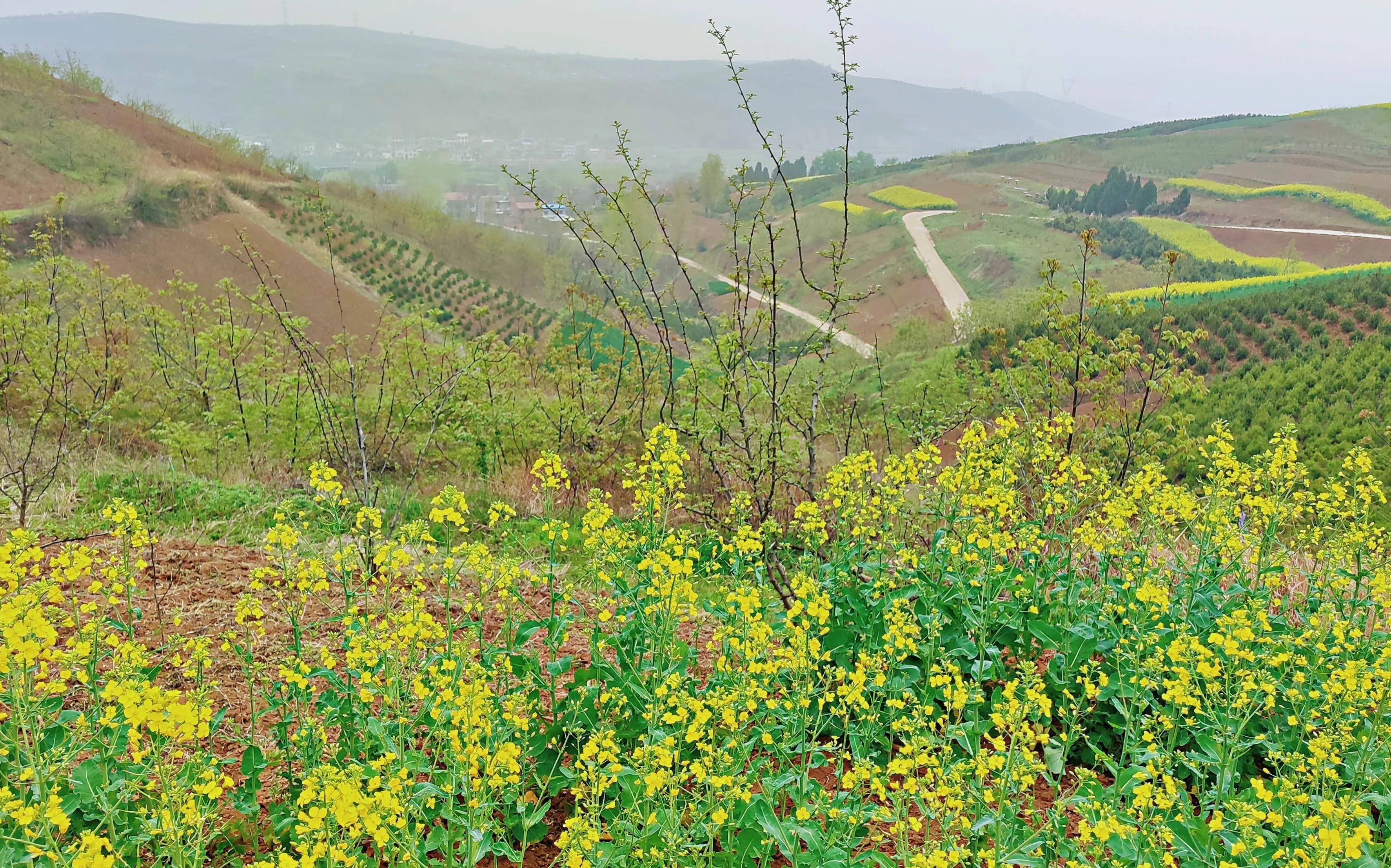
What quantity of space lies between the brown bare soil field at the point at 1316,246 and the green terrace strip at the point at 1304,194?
6.71 m

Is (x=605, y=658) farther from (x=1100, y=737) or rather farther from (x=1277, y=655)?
(x=1277, y=655)

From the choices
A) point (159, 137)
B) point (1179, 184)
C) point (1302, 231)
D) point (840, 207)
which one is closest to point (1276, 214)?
point (1302, 231)

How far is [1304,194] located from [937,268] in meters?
33.4

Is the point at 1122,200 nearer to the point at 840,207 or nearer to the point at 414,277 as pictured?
the point at 840,207

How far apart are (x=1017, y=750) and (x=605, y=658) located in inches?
81.9

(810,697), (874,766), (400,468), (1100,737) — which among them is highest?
(874,766)

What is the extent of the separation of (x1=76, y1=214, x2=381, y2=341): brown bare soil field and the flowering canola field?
33549mm

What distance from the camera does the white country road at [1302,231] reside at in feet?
186

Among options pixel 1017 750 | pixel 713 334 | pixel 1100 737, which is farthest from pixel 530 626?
pixel 713 334

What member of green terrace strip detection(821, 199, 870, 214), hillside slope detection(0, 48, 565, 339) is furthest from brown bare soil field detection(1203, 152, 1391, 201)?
hillside slope detection(0, 48, 565, 339)

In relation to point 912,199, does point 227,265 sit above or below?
below

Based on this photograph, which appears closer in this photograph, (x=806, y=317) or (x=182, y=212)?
(x=182, y=212)

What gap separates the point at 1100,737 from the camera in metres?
3.67

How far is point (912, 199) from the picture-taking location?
89.6 metres
